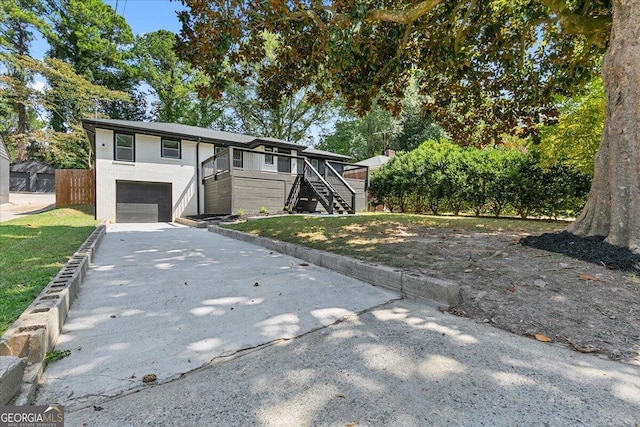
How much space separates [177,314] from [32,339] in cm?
92

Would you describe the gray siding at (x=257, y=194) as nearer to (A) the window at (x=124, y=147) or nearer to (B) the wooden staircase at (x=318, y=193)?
(B) the wooden staircase at (x=318, y=193)

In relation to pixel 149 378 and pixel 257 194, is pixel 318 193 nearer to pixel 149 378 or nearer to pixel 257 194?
pixel 257 194

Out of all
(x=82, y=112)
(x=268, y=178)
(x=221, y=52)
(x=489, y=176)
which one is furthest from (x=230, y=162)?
(x=82, y=112)

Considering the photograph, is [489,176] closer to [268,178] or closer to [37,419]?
[268,178]

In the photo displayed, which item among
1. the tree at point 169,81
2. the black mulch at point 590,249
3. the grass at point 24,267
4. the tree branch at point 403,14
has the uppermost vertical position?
the tree at point 169,81

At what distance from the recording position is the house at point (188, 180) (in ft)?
39.9

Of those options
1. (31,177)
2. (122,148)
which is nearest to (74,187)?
(122,148)

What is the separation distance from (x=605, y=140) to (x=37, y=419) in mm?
5750

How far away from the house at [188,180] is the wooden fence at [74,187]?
3.60m

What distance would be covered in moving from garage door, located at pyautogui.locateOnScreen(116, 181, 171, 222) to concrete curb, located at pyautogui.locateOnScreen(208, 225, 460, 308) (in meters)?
11.9

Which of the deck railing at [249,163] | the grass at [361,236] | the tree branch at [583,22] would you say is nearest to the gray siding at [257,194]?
the deck railing at [249,163]

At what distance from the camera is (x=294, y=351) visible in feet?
6.31

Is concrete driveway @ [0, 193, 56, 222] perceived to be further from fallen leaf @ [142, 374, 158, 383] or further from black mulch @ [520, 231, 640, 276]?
black mulch @ [520, 231, 640, 276]

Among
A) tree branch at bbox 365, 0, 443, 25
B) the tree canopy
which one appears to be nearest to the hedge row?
the tree canopy
